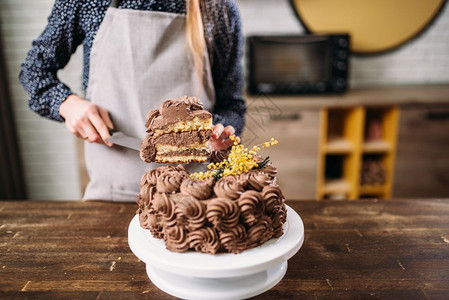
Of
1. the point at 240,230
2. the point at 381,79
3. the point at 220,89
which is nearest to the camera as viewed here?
the point at 240,230

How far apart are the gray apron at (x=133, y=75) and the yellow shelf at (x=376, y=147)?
1764 mm

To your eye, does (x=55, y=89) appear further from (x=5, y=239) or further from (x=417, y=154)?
A: (x=417, y=154)

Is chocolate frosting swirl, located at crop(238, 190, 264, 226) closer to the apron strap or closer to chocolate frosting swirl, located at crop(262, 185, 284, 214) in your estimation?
chocolate frosting swirl, located at crop(262, 185, 284, 214)

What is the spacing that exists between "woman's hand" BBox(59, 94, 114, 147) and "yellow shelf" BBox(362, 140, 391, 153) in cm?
209

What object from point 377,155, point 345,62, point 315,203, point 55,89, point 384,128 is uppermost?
point 55,89

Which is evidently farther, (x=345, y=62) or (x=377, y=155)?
(x=377, y=155)

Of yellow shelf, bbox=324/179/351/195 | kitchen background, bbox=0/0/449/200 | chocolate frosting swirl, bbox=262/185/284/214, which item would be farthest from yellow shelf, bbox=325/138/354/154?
chocolate frosting swirl, bbox=262/185/284/214

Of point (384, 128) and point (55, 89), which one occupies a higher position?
point (55, 89)

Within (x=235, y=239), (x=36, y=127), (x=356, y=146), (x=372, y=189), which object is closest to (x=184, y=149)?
(x=235, y=239)

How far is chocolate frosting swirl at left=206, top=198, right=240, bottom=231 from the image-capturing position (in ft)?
3.20

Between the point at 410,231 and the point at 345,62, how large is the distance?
1.80m

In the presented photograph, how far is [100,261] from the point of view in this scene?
1.18m

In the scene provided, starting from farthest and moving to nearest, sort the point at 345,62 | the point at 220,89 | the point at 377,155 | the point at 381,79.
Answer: the point at 381,79 < the point at 377,155 < the point at 345,62 < the point at 220,89

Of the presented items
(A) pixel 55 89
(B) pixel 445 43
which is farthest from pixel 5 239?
(B) pixel 445 43
